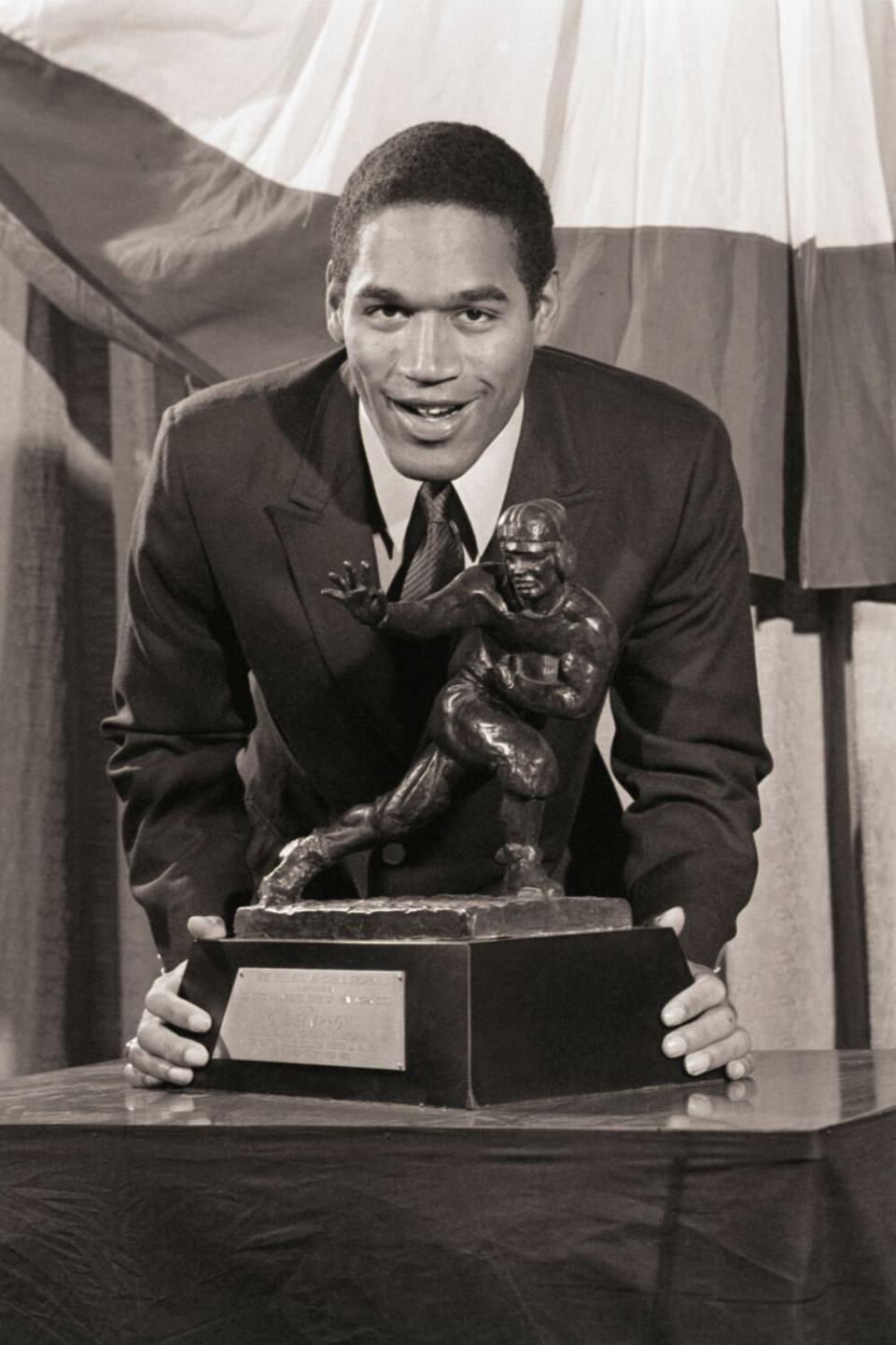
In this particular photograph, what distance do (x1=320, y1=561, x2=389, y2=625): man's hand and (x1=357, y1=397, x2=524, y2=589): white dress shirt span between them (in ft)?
0.86

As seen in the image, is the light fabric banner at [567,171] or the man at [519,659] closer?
the man at [519,659]

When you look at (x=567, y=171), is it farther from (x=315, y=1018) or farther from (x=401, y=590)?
(x=315, y=1018)

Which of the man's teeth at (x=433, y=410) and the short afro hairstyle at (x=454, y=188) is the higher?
the short afro hairstyle at (x=454, y=188)

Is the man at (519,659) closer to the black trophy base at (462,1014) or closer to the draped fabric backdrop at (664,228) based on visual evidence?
the black trophy base at (462,1014)

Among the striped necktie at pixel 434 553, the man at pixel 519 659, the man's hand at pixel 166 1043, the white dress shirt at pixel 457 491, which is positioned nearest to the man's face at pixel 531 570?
the man at pixel 519 659

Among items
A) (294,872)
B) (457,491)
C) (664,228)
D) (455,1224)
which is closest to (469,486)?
(457,491)

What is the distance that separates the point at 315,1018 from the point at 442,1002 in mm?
110

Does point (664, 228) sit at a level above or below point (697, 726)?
above

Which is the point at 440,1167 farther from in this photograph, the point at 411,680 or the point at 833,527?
the point at 833,527

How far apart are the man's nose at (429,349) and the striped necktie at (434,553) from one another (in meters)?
0.12

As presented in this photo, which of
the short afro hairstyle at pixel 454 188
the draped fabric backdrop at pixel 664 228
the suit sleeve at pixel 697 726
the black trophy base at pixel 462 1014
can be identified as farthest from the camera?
the draped fabric backdrop at pixel 664 228

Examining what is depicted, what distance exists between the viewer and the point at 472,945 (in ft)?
3.55

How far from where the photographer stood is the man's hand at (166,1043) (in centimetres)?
123

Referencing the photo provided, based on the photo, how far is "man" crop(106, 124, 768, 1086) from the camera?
4.36 feet
